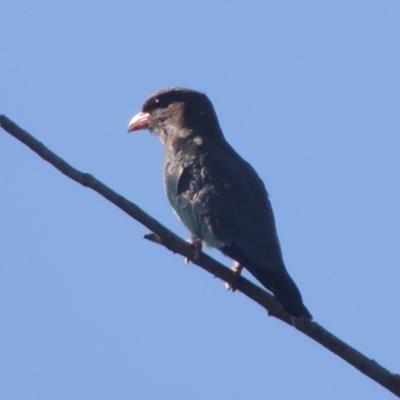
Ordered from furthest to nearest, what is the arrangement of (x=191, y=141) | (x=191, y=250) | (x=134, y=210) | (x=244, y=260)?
1. (x=191, y=141)
2. (x=244, y=260)
3. (x=191, y=250)
4. (x=134, y=210)

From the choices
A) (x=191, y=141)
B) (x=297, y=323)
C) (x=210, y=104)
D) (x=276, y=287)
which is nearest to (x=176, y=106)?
(x=210, y=104)

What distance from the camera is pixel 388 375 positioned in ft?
12.5

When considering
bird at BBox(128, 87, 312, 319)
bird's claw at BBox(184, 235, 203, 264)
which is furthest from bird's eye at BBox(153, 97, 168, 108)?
bird's claw at BBox(184, 235, 203, 264)

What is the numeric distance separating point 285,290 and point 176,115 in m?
3.16

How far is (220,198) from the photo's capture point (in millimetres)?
5703

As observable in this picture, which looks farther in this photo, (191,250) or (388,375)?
(191,250)

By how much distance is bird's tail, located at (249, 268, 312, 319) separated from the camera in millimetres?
4297

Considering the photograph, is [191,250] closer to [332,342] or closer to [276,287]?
[276,287]

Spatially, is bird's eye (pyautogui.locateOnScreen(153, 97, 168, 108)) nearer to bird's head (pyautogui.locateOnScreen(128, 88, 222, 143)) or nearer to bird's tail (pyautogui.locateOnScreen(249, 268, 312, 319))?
bird's head (pyautogui.locateOnScreen(128, 88, 222, 143))

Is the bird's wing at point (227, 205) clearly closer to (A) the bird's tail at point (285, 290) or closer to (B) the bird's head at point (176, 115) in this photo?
(A) the bird's tail at point (285, 290)

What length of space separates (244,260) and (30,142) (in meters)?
1.53

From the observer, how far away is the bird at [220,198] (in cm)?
498

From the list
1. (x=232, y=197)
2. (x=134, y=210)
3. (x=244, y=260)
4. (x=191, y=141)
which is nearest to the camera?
(x=134, y=210)

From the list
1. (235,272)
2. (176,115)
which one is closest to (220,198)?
(235,272)
